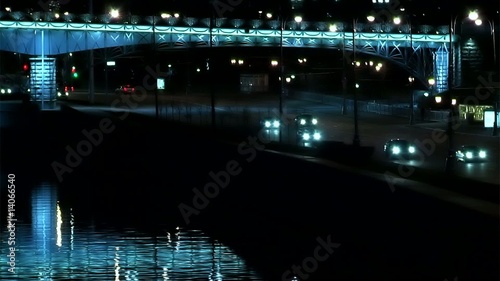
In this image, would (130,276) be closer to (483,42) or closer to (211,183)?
(211,183)

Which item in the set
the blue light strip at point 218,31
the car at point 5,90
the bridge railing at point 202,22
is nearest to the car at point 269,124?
the blue light strip at point 218,31

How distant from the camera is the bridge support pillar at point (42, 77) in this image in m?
92.5

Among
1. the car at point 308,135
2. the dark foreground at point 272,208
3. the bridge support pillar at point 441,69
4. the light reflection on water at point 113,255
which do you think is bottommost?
the light reflection on water at point 113,255

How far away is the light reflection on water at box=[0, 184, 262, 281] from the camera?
21344mm

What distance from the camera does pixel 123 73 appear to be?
152875 millimetres

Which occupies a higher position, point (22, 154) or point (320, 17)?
point (320, 17)

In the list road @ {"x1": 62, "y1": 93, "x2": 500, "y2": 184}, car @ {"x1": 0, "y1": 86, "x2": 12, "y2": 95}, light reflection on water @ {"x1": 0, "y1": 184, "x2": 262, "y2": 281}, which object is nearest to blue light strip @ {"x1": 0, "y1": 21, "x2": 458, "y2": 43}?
road @ {"x1": 62, "y1": 93, "x2": 500, "y2": 184}

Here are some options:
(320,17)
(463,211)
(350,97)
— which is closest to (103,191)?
(463,211)

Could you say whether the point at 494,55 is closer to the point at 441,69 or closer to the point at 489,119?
the point at 441,69

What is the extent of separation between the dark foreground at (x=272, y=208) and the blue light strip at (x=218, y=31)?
4277cm

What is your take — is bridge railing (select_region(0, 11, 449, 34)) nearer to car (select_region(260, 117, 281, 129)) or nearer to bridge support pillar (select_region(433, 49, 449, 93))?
bridge support pillar (select_region(433, 49, 449, 93))

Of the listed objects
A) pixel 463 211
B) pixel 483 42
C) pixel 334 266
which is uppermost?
pixel 483 42

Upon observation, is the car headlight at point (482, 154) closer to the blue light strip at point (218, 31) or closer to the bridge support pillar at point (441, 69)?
the blue light strip at point (218, 31)

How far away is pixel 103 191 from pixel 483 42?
3145 inches
